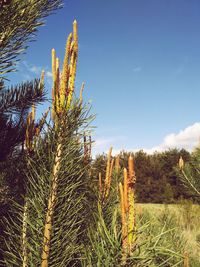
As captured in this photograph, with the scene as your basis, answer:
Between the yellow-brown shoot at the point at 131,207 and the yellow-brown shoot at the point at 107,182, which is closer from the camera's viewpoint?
the yellow-brown shoot at the point at 131,207

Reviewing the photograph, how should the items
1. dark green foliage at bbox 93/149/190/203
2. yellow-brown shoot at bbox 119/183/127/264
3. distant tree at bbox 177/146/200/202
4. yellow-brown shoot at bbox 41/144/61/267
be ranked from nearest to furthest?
yellow-brown shoot at bbox 119/183/127/264 → yellow-brown shoot at bbox 41/144/61/267 → distant tree at bbox 177/146/200/202 → dark green foliage at bbox 93/149/190/203

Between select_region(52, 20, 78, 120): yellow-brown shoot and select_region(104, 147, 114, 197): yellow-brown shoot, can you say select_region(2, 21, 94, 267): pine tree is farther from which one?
select_region(104, 147, 114, 197): yellow-brown shoot

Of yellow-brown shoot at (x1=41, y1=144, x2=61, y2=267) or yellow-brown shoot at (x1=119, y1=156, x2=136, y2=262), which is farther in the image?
yellow-brown shoot at (x1=41, y1=144, x2=61, y2=267)

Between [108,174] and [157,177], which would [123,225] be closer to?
[108,174]

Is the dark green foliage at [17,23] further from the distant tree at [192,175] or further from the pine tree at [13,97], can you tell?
the distant tree at [192,175]

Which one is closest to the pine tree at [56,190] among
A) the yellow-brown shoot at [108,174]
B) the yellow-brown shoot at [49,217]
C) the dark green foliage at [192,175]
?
the yellow-brown shoot at [49,217]

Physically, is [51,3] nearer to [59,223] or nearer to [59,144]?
[59,144]

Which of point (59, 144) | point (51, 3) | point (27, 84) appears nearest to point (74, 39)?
point (59, 144)

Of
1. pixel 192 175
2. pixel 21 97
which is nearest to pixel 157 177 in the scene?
pixel 192 175

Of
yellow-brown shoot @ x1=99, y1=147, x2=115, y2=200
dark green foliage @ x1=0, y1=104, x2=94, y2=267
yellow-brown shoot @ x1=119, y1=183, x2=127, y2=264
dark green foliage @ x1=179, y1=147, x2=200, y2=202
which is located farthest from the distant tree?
yellow-brown shoot @ x1=119, y1=183, x2=127, y2=264

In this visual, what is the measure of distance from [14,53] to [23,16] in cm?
23

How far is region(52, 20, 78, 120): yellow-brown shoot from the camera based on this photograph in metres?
1.21

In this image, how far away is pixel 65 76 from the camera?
1.23m

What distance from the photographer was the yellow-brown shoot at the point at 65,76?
3.99 ft
